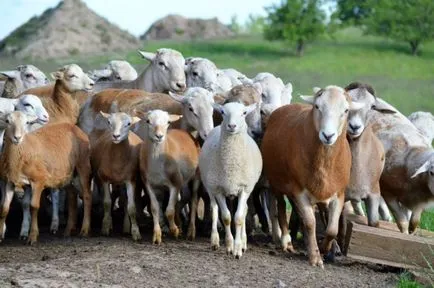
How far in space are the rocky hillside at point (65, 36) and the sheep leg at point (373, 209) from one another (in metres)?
32.3

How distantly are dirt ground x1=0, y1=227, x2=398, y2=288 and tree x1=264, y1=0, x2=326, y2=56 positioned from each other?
44.9 meters

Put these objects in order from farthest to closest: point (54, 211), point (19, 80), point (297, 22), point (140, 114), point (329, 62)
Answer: point (297, 22) → point (329, 62) → point (19, 80) → point (54, 211) → point (140, 114)

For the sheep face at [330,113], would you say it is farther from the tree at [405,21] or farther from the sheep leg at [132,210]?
the tree at [405,21]

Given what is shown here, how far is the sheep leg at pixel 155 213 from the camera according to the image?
12.1m

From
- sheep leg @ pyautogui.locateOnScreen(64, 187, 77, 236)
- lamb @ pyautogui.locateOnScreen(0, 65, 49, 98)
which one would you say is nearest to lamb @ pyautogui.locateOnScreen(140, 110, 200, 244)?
sheep leg @ pyautogui.locateOnScreen(64, 187, 77, 236)

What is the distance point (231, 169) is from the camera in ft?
38.4

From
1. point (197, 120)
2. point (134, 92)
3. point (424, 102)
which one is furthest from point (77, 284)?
point (424, 102)

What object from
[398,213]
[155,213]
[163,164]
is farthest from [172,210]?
[398,213]

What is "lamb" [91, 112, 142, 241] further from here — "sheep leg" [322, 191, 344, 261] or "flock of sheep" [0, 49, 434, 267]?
"sheep leg" [322, 191, 344, 261]

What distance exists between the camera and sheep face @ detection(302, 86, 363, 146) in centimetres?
1084

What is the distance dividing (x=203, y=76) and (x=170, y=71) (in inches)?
19.4

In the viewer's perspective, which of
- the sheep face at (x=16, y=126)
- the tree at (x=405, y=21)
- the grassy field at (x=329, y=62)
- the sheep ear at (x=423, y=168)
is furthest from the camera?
the tree at (x=405, y=21)

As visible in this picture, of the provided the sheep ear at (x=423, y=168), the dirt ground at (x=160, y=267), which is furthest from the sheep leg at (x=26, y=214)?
the sheep ear at (x=423, y=168)

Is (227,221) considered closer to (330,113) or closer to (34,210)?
(330,113)
